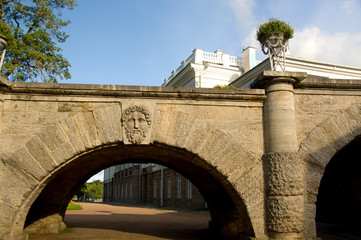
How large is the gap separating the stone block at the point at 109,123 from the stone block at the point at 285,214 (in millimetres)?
2617

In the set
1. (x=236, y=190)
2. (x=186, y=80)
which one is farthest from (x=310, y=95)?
(x=186, y=80)

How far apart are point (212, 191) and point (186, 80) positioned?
1455 cm

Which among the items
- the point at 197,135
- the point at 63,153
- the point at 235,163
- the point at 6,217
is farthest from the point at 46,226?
the point at 235,163

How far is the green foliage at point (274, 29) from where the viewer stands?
590cm

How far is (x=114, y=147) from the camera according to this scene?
213 inches

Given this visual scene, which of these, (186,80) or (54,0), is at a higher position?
(54,0)

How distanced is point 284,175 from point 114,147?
9.08 ft

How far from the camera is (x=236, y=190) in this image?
5.21m

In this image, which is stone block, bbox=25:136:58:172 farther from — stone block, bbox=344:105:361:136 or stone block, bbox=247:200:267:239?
stone block, bbox=344:105:361:136

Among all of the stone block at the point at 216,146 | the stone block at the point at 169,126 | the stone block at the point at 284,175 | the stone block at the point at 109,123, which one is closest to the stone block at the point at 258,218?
the stone block at the point at 284,175

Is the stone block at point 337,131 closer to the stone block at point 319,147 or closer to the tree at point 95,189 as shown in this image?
the stone block at point 319,147

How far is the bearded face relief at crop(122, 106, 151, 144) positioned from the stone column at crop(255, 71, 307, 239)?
200 centimetres

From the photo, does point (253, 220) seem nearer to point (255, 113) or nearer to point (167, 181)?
point (255, 113)

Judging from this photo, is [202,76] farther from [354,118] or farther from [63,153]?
[63,153]
